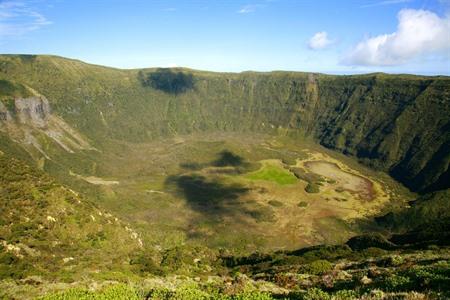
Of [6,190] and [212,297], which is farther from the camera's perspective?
[6,190]

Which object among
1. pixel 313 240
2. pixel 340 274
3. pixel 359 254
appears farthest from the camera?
pixel 313 240

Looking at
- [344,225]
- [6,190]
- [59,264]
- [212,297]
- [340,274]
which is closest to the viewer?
[212,297]

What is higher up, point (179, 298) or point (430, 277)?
point (430, 277)

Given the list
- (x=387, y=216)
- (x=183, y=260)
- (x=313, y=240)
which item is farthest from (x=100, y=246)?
(x=387, y=216)

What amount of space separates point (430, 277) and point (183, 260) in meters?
71.3

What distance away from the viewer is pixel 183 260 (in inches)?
3748

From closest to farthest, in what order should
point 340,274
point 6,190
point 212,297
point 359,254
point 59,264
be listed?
point 212,297
point 340,274
point 59,264
point 359,254
point 6,190

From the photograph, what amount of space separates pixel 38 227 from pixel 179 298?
72.9 metres

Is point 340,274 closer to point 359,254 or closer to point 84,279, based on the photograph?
point 84,279

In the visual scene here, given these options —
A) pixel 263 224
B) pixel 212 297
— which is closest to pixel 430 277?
pixel 212 297

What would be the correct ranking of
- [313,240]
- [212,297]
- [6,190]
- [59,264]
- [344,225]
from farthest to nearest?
[344,225] < [313,240] < [6,190] < [59,264] < [212,297]

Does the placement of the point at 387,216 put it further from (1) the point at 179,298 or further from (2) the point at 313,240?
(1) the point at 179,298

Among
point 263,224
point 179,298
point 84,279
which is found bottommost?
point 263,224

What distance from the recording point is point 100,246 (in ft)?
328
